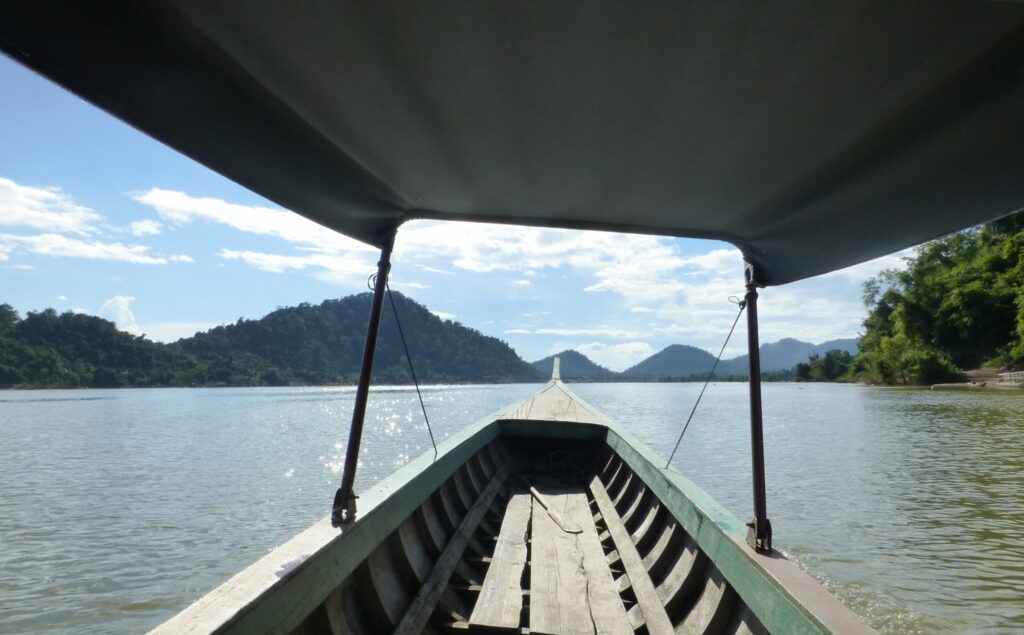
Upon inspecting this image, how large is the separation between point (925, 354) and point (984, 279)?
8182 millimetres

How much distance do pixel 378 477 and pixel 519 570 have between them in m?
12.7

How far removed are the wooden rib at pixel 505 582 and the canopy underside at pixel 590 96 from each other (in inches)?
82.4

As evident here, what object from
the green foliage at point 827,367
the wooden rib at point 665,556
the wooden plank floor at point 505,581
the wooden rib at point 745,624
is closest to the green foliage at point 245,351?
the wooden plank floor at point 505,581

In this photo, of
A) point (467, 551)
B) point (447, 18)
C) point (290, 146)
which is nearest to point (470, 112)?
point (447, 18)

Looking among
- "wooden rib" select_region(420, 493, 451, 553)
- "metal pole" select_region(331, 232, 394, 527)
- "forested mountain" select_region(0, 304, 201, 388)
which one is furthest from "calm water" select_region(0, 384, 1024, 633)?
"forested mountain" select_region(0, 304, 201, 388)

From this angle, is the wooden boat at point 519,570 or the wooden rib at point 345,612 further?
the wooden rib at point 345,612

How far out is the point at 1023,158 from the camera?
1.53 m

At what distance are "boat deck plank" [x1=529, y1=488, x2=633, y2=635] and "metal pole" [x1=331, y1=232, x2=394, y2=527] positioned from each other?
1.11m

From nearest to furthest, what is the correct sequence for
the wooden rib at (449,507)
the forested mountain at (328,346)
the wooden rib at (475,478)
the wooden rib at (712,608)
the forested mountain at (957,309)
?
the wooden rib at (712,608) → the wooden rib at (449,507) → the wooden rib at (475,478) → the forested mountain at (957,309) → the forested mountain at (328,346)

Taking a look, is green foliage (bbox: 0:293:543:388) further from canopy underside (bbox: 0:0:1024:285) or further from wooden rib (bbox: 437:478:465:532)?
canopy underside (bbox: 0:0:1024:285)

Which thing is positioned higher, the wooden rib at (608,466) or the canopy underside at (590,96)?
the canopy underside at (590,96)

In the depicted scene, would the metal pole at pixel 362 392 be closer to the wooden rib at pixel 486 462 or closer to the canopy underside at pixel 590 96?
the canopy underside at pixel 590 96

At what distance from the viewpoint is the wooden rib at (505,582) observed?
105 inches

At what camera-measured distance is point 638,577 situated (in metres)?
3.21
